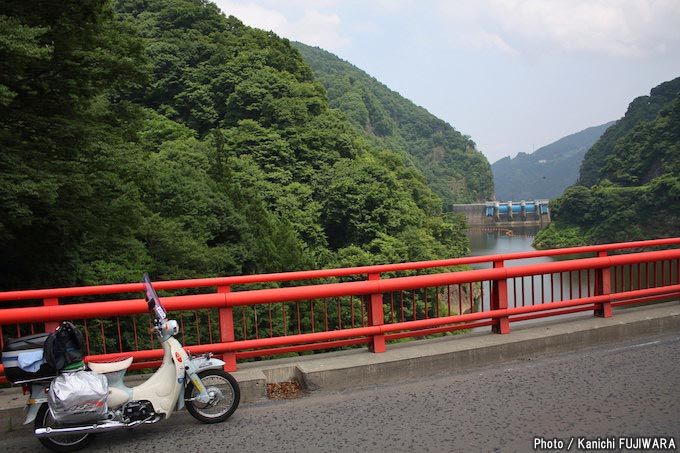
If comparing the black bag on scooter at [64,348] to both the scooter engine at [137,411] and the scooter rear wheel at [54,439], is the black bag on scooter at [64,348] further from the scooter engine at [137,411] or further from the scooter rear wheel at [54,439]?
the scooter engine at [137,411]

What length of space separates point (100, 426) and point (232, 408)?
96 centimetres

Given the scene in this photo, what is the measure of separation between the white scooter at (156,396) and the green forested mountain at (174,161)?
20.7 ft

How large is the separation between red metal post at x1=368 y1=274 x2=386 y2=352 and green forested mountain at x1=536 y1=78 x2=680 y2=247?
227ft

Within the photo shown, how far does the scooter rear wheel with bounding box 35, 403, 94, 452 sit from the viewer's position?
3984 mm

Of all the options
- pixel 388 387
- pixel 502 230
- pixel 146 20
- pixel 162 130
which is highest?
pixel 146 20

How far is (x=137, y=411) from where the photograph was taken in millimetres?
4203

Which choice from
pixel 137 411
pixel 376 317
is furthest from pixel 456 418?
pixel 137 411

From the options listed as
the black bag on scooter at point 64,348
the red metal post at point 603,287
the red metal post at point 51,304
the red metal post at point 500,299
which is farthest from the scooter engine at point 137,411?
the red metal post at point 603,287

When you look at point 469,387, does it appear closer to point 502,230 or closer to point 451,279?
point 451,279

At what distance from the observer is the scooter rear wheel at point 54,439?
398cm

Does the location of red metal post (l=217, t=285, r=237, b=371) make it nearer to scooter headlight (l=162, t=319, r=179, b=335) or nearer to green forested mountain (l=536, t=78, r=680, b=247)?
scooter headlight (l=162, t=319, r=179, b=335)

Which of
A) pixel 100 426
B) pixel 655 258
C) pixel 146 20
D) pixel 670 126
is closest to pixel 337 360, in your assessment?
pixel 100 426

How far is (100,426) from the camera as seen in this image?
4004mm

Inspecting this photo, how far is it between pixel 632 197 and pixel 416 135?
371ft
